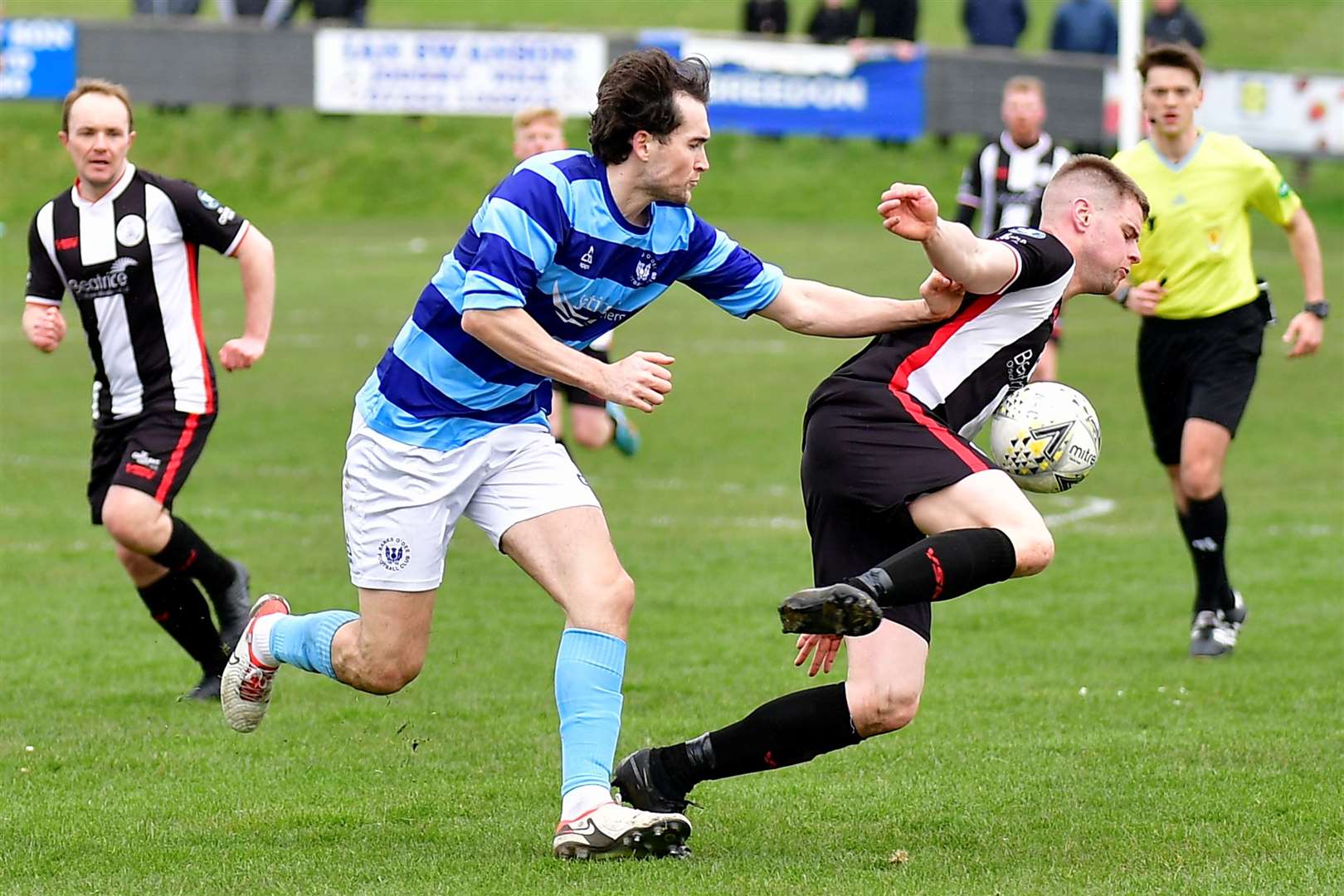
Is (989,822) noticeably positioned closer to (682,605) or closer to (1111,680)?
(1111,680)

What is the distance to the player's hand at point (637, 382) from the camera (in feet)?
16.0

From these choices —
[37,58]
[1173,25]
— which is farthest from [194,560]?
[37,58]

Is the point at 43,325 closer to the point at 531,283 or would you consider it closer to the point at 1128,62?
the point at 531,283

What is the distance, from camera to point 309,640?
224 inches

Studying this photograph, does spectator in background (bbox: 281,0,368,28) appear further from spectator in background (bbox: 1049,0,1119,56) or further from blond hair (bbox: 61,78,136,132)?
blond hair (bbox: 61,78,136,132)

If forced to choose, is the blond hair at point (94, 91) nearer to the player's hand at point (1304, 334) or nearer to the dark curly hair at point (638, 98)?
the dark curly hair at point (638, 98)

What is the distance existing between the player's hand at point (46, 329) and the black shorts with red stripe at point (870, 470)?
3.09 meters

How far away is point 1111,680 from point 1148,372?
61.5 inches

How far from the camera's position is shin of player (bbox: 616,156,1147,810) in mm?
5102

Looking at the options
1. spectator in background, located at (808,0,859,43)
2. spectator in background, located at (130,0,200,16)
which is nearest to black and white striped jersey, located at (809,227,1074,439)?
spectator in background, located at (808,0,859,43)

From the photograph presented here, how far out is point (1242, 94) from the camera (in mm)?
23781

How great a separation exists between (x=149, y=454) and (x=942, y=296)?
3147 millimetres

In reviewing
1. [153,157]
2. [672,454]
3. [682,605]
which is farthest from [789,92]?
[682,605]

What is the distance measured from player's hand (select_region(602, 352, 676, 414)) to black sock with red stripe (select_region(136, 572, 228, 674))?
297cm
